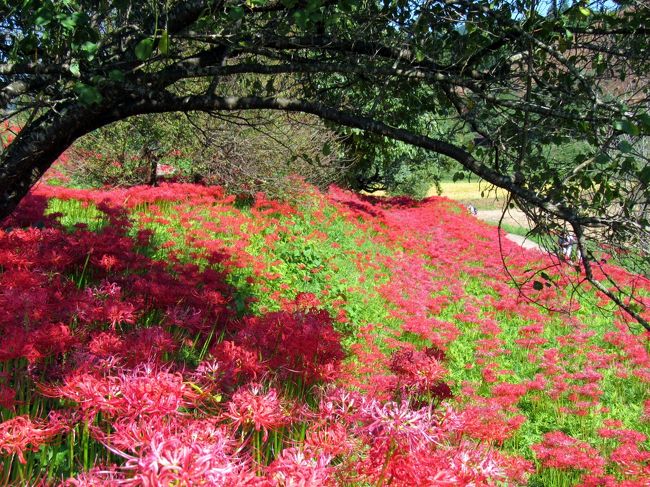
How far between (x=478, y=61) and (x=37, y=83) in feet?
9.82

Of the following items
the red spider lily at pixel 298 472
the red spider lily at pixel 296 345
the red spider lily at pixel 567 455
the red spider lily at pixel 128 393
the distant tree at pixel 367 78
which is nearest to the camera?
the red spider lily at pixel 298 472

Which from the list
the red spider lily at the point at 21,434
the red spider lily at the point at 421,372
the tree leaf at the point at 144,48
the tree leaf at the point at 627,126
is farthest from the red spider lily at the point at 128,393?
the tree leaf at the point at 627,126

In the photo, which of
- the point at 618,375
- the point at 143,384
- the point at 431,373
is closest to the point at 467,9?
the point at 431,373

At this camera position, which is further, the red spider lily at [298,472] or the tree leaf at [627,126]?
the tree leaf at [627,126]

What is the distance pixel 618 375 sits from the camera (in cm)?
633

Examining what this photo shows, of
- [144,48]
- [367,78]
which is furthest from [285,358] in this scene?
[367,78]

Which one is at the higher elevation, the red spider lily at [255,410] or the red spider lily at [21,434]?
the red spider lily at [255,410]

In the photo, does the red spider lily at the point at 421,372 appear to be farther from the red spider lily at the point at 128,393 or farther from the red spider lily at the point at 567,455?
the red spider lily at the point at 567,455

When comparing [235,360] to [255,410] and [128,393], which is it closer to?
[255,410]

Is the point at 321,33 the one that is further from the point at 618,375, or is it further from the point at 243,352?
the point at 618,375

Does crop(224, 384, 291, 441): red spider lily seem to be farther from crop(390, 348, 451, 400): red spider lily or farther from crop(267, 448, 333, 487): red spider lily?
crop(390, 348, 451, 400): red spider lily

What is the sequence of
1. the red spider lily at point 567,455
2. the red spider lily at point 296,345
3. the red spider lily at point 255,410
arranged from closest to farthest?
the red spider lily at point 255,410
the red spider lily at point 296,345
the red spider lily at point 567,455

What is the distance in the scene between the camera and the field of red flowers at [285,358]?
57.5 inches

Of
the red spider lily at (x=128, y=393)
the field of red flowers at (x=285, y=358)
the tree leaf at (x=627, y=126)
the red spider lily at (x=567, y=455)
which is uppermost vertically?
the tree leaf at (x=627, y=126)
